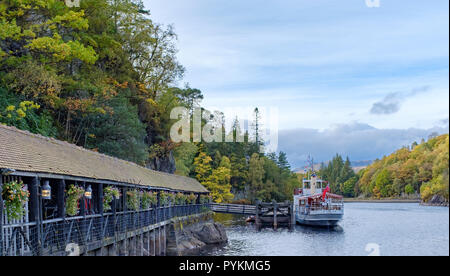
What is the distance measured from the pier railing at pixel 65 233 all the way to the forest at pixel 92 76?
8550 millimetres

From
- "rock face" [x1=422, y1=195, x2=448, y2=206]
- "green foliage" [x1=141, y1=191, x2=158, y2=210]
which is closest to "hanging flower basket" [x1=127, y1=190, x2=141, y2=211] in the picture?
"green foliage" [x1=141, y1=191, x2=158, y2=210]

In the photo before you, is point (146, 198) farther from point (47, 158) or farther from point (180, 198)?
point (180, 198)

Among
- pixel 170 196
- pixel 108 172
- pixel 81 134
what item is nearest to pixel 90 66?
pixel 81 134

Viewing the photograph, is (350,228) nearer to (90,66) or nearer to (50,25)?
(90,66)

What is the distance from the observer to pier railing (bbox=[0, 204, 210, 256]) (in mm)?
12405

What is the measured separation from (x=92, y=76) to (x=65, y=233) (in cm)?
2408

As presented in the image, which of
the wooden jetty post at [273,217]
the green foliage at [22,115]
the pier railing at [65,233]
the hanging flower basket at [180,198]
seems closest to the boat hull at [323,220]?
the wooden jetty post at [273,217]

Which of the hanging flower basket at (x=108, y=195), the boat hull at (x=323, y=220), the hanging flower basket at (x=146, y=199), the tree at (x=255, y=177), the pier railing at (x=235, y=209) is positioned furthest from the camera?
the tree at (x=255, y=177)

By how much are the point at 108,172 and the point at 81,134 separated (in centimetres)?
1769

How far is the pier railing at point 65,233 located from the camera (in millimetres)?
12405

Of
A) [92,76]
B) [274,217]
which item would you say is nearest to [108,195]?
[92,76]

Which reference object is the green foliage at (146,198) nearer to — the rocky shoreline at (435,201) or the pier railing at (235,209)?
the pier railing at (235,209)

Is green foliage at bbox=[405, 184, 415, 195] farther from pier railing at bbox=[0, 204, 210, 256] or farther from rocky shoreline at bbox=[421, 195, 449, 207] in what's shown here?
pier railing at bbox=[0, 204, 210, 256]

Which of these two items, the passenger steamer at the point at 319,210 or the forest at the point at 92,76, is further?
the passenger steamer at the point at 319,210
